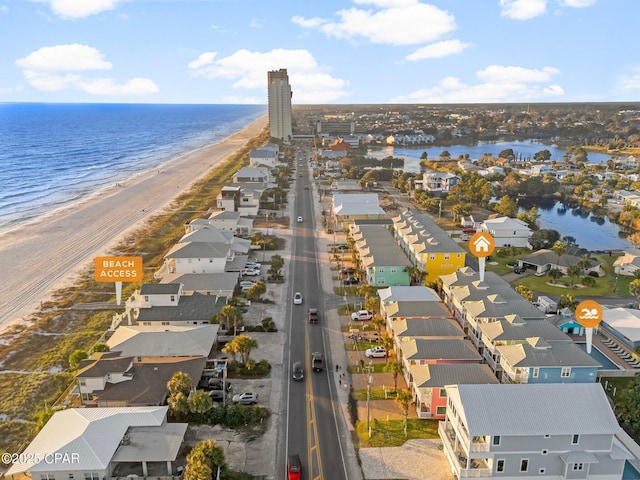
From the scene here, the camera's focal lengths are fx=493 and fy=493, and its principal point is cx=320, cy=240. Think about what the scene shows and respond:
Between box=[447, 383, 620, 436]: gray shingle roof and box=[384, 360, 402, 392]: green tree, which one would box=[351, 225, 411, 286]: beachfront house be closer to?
box=[384, 360, 402, 392]: green tree

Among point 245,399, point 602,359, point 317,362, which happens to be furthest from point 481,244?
point 245,399

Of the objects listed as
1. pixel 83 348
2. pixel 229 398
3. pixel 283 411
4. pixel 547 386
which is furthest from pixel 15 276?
pixel 547 386

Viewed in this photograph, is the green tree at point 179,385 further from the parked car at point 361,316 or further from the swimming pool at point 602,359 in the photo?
the swimming pool at point 602,359

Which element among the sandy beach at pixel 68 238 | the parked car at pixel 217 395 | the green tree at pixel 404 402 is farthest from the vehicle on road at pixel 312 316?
the sandy beach at pixel 68 238

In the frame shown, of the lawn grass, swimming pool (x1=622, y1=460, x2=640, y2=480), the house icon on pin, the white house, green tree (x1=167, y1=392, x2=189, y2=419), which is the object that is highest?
the house icon on pin

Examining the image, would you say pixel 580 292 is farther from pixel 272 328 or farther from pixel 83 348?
pixel 83 348

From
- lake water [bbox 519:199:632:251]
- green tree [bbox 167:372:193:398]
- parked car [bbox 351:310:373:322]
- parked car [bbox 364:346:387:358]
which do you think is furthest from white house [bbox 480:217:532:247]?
green tree [bbox 167:372:193:398]

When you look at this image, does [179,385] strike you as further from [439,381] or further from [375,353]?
[439,381]
